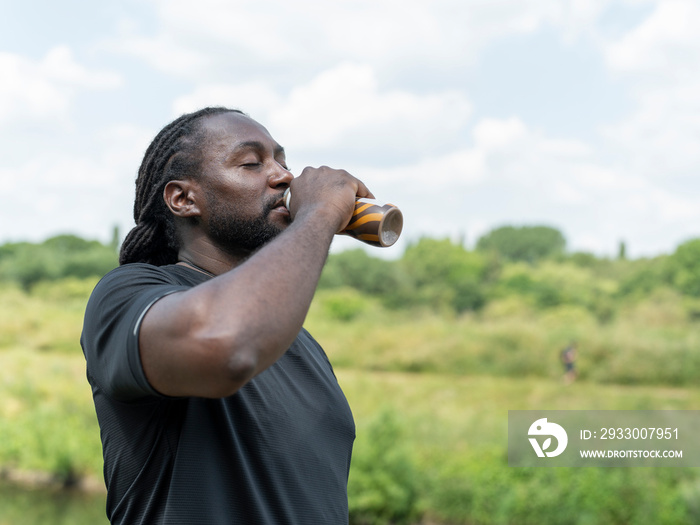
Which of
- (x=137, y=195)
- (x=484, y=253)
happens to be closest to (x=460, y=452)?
(x=137, y=195)

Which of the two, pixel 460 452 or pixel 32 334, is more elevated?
pixel 32 334

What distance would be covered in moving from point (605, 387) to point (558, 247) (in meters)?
45.6

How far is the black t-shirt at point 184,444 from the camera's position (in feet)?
4.56

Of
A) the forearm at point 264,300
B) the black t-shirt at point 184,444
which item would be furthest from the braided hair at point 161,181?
the forearm at point 264,300

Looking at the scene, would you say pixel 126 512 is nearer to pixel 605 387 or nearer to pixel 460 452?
pixel 460 452

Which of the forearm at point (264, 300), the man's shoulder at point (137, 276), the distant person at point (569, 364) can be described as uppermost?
the distant person at point (569, 364)

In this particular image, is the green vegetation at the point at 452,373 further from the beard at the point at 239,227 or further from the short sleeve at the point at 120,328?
the short sleeve at the point at 120,328

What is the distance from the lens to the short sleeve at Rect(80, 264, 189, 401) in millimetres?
1295

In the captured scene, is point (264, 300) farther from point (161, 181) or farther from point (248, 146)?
point (161, 181)

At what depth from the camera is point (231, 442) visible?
1483mm

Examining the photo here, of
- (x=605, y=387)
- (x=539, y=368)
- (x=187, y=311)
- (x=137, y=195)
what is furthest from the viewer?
(x=539, y=368)

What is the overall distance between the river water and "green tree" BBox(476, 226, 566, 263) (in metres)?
52.8

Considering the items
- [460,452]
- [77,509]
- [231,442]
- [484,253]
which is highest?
[484,253]

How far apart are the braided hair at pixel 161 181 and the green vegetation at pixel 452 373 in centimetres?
Result: 1083
